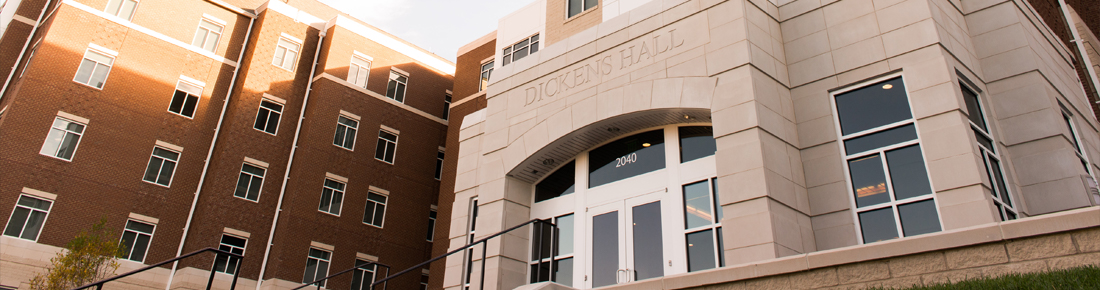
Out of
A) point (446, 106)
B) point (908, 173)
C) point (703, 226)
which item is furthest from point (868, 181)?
point (446, 106)

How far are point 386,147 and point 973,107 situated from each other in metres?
23.0

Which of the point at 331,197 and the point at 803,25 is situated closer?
the point at 803,25

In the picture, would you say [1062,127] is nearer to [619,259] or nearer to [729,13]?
[729,13]

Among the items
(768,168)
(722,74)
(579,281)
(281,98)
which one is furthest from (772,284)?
(281,98)

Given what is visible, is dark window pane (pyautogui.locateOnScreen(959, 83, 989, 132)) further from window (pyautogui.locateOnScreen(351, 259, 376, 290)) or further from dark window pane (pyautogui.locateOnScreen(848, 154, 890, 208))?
window (pyautogui.locateOnScreen(351, 259, 376, 290))

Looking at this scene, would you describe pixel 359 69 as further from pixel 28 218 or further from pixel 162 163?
pixel 28 218

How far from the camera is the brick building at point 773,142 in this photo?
9867 mm

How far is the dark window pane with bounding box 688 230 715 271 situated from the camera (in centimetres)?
1106

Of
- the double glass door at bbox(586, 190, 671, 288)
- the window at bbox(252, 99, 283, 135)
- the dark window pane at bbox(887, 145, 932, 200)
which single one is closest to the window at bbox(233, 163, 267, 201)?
the window at bbox(252, 99, 283, 135)

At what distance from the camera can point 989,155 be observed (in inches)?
417

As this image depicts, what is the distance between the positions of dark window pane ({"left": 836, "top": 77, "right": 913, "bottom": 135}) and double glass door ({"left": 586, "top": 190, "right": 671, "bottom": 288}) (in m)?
3.33

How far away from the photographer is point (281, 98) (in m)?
27.5

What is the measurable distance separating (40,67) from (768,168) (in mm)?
23669

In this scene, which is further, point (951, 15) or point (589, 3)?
point (589, 3)
